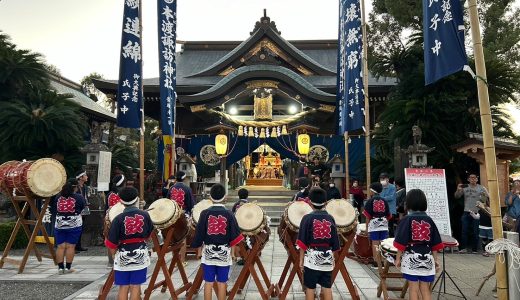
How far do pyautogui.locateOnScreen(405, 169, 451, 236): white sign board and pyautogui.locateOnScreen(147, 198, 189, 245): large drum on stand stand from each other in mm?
4198

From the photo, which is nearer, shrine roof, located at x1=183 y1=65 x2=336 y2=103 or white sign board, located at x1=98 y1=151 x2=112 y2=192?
white sign board, located at x1=98 y1=151 x2=112 y2=192

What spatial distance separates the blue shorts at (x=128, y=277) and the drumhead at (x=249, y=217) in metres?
1.41

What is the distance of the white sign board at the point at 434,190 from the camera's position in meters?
6.15

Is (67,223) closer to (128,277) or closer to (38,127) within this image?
(128,277)

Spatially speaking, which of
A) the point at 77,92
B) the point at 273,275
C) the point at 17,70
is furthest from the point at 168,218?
the point at 77,92

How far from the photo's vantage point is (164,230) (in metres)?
4.97

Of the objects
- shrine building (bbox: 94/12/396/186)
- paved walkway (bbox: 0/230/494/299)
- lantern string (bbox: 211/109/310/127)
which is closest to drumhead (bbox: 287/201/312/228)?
paved walkway (bbox: 0/230/494/299)

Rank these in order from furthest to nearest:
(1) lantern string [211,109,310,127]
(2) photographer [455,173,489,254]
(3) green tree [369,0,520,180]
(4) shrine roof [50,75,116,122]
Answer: (4) shrine roof [50,75,116,122], (1) lantern string [211,109,310,127], (3) green tree [369,0,520,180], (2) photographer [455,173,489,254]

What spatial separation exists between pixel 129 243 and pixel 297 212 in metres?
2.28

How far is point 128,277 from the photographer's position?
4043mm

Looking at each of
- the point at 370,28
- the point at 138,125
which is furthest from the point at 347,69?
the point at 370,28

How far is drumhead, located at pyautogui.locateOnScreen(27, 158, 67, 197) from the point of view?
6.60m

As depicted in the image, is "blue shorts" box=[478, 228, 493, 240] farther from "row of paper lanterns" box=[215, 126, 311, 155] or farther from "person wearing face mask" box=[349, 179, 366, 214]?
"row of paper lanterns" box=[215, 126, 311, 155]

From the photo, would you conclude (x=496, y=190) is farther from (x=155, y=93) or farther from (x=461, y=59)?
(x=155, y=93)
